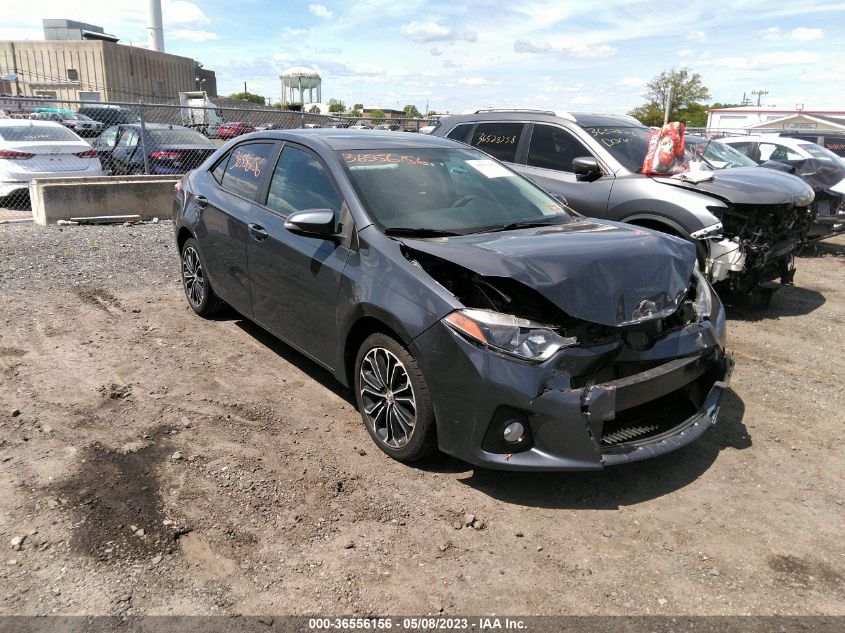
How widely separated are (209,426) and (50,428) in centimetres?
95

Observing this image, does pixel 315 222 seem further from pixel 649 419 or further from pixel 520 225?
pixel 649 419

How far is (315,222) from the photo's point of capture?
3.79 metres

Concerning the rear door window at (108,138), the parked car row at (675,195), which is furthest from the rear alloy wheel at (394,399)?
the rear door window at (108,138)

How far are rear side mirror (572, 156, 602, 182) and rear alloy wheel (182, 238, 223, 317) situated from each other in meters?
3.76

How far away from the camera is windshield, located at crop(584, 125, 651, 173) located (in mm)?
6848

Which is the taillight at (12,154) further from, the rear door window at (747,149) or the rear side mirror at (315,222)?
the rear door window at (747,149)

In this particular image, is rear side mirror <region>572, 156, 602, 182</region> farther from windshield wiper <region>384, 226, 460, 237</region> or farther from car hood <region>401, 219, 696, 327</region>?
windshield wiper <region>384, 226, 460, 237</region>

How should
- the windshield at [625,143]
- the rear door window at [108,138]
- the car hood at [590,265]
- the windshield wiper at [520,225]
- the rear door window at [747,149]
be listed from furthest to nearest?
the rear door window at [108,138] → the rear door window at [747,149] → the windshield at [625,143] → the windshield wiper at [520,225] → the car hood at [590,265]

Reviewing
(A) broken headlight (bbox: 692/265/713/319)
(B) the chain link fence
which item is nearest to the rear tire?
(A) broken headlight (bbox: 692/265/713/319)

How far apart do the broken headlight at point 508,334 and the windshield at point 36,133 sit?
456 inches

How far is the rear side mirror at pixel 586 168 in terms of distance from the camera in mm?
6449

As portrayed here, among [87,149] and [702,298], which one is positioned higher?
A: [87,149]

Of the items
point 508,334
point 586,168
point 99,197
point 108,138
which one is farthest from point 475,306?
→ point 108,138

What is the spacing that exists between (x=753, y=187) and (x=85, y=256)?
7.82 meters
